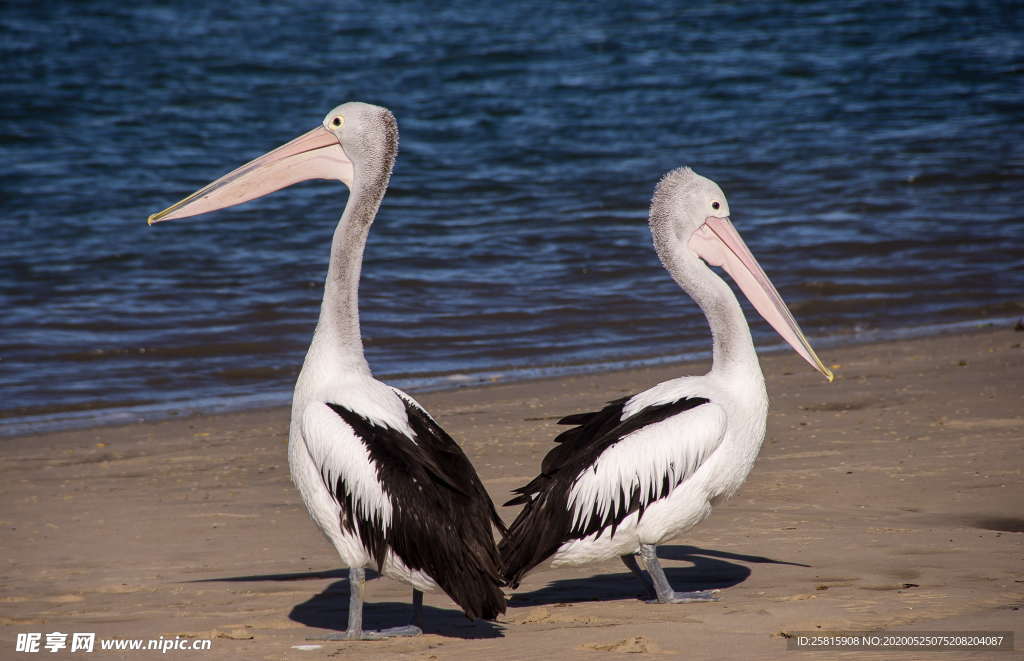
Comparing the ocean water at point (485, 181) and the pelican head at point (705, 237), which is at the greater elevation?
the pelican head at point (705, 237)

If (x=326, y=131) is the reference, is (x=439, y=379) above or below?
below

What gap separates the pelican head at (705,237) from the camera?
4.79 m

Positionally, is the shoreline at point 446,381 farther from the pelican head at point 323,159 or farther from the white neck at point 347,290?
the white neck at point 347,290

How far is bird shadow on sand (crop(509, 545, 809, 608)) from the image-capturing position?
14.6 ft

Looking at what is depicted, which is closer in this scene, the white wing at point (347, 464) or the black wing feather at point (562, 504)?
the white wing at point (347, 464)

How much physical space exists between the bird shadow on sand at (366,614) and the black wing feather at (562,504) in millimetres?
224

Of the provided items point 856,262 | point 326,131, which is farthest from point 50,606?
point 856,262

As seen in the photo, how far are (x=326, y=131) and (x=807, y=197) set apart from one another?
9.90 meters

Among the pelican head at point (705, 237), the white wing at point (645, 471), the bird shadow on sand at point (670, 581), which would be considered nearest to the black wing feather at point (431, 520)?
the white wing at point (645, 471)

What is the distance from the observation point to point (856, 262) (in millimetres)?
10984

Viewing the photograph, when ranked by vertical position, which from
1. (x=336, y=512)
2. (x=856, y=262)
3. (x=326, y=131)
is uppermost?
(x=326, y=131)

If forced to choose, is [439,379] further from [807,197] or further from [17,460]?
[807,197]

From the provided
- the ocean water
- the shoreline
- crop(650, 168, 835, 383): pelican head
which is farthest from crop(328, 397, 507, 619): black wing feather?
the ocean water

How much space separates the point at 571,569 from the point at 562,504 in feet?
2.68
